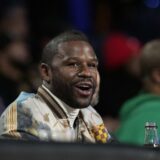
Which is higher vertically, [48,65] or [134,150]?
[48,65]

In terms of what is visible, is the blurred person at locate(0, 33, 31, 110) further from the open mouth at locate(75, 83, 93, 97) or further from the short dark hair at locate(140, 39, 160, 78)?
the open mouth at locate(75, 83, 93, 97)

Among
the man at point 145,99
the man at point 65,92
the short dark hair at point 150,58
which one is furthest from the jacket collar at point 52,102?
the short dark hair at point 150,58

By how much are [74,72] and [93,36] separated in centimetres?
403

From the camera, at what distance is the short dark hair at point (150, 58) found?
4301 millimetres

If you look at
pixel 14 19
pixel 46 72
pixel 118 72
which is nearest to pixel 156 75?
pixel 118 72

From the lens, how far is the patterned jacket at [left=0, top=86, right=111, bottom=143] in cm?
254

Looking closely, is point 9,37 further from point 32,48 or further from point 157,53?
point 157,53

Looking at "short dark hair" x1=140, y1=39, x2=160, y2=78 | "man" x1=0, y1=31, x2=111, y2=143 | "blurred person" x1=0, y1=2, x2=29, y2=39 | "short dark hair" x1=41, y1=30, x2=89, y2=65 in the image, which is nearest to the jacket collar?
"man" x1=0, y1=31, x2=111, y2=143

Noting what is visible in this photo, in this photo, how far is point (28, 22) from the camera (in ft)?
22.4

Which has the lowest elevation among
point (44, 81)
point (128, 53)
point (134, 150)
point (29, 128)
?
point (134, 150)

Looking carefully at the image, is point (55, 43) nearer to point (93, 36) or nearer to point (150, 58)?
point (150, 58)

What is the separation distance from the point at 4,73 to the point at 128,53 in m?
1.25

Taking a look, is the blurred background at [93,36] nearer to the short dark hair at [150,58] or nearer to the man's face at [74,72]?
the short dark hair at [150,58]

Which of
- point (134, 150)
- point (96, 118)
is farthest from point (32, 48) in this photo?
point (134, 150)
